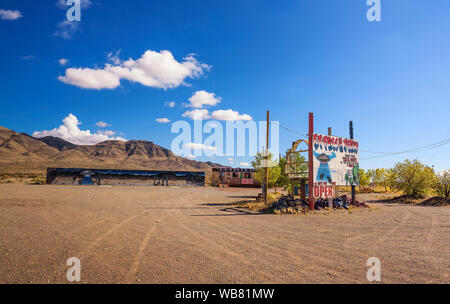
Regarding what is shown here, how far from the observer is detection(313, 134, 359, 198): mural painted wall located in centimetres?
1778

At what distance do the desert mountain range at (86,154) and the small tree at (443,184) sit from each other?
10384 cm

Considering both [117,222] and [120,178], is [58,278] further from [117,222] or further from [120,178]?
[120,178]

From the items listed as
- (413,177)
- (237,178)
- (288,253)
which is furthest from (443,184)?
(237,178)

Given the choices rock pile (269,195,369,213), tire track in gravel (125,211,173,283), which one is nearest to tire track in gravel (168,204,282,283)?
tire track in gravel (125,211,173,283)

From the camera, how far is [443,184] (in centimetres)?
2545

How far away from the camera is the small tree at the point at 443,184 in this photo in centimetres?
2512

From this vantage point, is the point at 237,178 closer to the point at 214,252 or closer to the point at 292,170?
the point at 292,170

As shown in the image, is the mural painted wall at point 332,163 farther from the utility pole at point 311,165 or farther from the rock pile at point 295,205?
the rock pile at point 295,205

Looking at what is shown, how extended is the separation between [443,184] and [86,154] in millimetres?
158880

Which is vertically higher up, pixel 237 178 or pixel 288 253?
pixel 237 178

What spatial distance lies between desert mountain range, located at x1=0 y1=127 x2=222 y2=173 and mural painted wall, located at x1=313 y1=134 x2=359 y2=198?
3766 inches

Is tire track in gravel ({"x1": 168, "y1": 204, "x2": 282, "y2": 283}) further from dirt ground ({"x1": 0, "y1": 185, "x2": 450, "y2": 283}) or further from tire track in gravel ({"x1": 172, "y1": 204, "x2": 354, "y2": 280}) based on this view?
tire track in gravel ({"x1": 172, "y1": 204, "x2": 354, "y2": 280})
